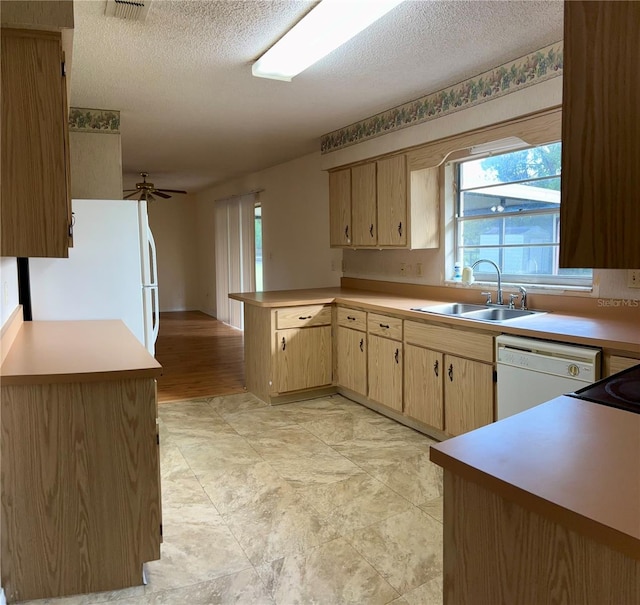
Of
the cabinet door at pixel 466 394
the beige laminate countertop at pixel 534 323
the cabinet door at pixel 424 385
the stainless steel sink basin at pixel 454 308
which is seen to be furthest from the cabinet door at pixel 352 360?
the cabinet door at pixel 466 394

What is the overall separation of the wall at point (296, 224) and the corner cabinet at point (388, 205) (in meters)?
0.75

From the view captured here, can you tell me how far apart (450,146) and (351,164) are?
115 cm

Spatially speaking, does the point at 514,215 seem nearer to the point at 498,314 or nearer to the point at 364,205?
the point at 498,314

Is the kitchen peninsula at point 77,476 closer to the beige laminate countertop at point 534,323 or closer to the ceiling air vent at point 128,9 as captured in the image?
the ceiling air vent at point 128,9

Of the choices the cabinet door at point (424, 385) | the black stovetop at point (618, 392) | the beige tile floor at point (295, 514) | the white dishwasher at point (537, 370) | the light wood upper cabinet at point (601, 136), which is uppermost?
the light wood upper cabinet at point (601, 136)

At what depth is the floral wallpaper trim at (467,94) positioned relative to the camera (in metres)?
2.89

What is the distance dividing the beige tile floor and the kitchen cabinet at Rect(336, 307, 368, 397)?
0.30 meters

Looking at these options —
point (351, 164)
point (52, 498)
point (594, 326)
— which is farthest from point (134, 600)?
point (351, 164)

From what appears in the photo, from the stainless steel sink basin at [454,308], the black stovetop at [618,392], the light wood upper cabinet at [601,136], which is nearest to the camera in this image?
the light wood upper cabinet at [601,136]

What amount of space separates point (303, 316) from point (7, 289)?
2.11 meters

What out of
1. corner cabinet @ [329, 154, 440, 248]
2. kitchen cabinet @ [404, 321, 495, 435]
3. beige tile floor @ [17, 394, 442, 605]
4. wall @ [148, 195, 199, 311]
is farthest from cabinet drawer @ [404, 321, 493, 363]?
wall @ [148, 195, 199, 311]

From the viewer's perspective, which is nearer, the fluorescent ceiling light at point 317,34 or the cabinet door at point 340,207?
the fluorescent ceiling light at point 317,34

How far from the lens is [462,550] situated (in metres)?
1.15

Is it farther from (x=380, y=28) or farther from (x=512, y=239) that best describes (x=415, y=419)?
(x=380, y=28)
